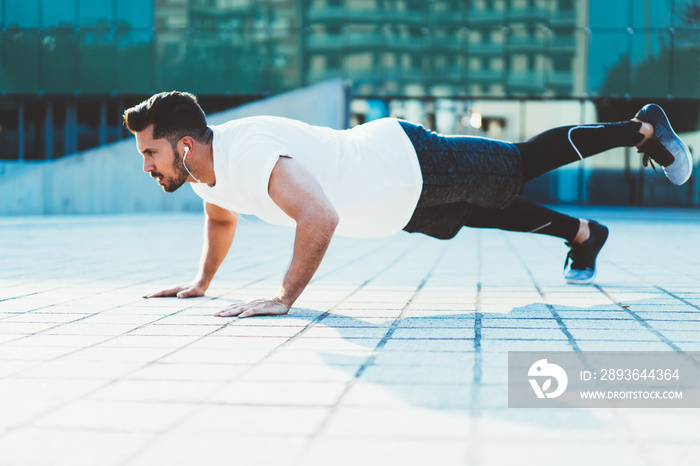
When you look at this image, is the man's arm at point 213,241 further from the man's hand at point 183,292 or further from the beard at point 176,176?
the beard at point 176,176

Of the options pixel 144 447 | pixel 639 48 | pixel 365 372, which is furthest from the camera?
pixel 639 48

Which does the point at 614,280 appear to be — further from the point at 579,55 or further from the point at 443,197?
the point at 579,55

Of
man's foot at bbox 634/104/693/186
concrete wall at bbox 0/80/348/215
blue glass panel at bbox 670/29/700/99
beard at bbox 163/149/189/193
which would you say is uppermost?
blue glass panel at bbox 670/29/700/99

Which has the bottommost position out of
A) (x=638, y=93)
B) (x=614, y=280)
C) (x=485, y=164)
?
(x=614, y=280)

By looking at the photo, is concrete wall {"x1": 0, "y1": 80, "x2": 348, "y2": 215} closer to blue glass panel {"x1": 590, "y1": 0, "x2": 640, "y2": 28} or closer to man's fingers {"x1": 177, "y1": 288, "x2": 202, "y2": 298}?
blue glass panel {"x1": 590, "y1": 0, "x2": 640, "y2": 28}

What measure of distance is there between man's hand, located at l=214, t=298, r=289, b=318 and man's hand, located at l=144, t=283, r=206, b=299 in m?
0.70

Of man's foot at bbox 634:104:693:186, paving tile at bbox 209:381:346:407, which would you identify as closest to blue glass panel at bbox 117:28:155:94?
man's foot at bbox 634:104:693:186

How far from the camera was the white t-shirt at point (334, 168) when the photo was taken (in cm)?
348

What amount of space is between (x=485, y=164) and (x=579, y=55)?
15630mm

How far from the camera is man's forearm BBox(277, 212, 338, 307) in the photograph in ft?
11.0

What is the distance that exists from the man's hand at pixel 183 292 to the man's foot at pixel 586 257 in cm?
221

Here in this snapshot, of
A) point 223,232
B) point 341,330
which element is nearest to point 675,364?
point 341,330

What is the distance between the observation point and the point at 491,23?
1867cm

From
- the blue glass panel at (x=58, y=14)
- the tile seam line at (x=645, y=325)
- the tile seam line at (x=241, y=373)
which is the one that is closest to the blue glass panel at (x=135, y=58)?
the blue glass panel at (x=58, y=14)
